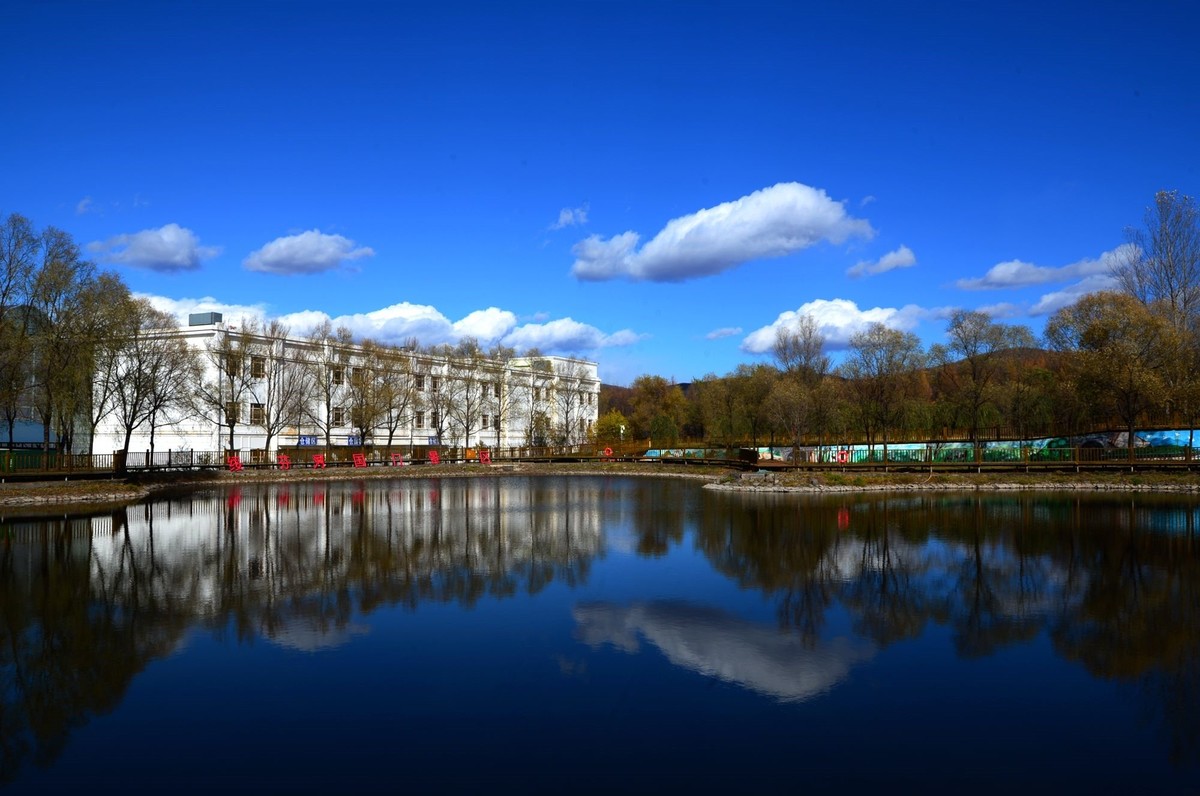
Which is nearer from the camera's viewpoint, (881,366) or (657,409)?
(881,366)

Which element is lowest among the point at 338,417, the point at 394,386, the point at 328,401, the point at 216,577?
the point at 216,577

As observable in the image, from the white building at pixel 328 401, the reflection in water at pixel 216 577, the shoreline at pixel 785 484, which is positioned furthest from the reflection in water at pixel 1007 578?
the white building at pixel 328 401

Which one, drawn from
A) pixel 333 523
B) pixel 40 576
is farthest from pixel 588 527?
pixel 40 576

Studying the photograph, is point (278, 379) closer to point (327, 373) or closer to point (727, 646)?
point (327, 373)

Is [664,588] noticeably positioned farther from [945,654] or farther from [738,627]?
[945,654]

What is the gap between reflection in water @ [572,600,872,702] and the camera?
10016mm

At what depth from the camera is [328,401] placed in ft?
201

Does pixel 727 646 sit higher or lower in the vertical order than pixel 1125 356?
lower

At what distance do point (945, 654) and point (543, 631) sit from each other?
5641 mm

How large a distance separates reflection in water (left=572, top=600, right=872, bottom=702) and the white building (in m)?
44.6

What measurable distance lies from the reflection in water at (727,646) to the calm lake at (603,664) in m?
0.05

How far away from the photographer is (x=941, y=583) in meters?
15.6

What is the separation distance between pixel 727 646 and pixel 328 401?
2154 inches

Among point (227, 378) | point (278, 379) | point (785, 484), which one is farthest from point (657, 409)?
point (785, 484)
